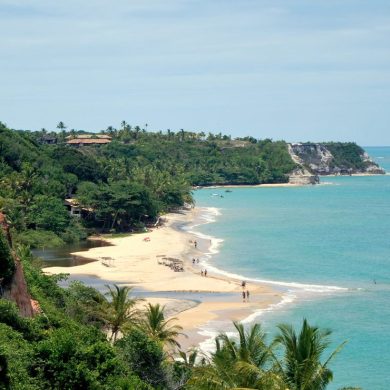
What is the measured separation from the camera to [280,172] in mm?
180750

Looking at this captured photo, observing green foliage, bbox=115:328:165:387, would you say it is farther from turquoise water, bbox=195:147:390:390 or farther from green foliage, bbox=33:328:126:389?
turquoise water, bbox=195:147:390:390

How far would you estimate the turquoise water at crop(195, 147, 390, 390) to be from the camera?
36562 millimetres

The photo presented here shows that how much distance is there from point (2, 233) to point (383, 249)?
55092 mm

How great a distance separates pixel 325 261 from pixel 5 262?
4511 cm

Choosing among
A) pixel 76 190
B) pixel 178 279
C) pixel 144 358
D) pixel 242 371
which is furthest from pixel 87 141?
pixel 242 371

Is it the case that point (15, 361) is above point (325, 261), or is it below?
above

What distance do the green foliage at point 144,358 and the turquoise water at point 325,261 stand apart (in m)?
12.0

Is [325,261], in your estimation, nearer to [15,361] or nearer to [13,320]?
[13,320]

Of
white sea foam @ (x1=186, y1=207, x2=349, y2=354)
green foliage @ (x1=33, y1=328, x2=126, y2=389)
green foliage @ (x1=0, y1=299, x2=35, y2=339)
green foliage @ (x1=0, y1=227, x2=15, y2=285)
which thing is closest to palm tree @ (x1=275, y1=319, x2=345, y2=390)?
green foliage @ (x1=33, y1=328, x2=126, y2=389)

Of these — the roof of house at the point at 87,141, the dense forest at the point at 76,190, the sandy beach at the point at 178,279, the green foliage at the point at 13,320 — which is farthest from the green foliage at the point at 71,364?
the roof of house at the point at 87,141

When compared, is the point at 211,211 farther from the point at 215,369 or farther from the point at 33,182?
the point at 215,369

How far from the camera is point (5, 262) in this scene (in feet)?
69.9

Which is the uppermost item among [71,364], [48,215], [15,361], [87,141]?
[87,141]

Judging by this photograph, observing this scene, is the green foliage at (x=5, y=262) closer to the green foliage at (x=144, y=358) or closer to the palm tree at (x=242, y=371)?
the green foliage at (x=144, y=358)
